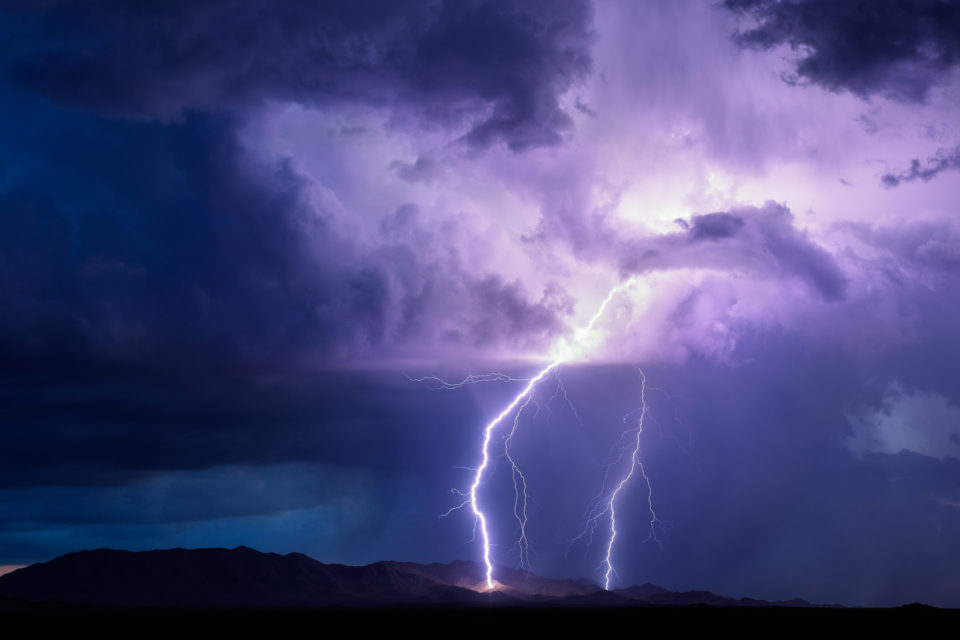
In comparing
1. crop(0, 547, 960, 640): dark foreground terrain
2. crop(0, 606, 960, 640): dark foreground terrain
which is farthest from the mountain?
crop(0, 606, 960, 640): dark foreground terrain

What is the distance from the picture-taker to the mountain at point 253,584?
15050 centimetres

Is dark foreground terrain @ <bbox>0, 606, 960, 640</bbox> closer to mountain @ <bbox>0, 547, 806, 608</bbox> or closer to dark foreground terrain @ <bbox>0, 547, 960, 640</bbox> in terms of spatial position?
dark foreground terrain @ <bbox>0, 547, 960, 640</bbox>

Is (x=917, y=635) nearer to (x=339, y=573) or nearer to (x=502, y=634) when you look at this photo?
(x=502, y=634)

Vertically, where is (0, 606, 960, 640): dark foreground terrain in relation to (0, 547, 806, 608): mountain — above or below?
Result: below

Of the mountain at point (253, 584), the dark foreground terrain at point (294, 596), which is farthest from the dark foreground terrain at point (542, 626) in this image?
the mountain at point (253, 584)

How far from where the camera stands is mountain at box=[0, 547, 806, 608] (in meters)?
150

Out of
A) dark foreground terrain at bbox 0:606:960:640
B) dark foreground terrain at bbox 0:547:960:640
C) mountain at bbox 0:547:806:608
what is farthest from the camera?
mountain at bbox 0:547:806:608

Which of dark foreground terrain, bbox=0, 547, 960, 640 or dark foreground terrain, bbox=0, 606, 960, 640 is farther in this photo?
dark foreground terrain, bbox=0, 547, 960, 640

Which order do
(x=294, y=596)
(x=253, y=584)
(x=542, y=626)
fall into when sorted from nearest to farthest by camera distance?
(x=542, y=626), (x=294, y=596), (x=253, y=584)

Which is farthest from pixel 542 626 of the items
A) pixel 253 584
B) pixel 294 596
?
pixel 253 584

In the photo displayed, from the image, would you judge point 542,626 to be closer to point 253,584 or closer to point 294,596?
point 294,596

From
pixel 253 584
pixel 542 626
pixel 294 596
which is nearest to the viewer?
pixel 542 626

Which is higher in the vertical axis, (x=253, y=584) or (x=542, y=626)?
(x=253, y=584)

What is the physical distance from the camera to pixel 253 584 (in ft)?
534
